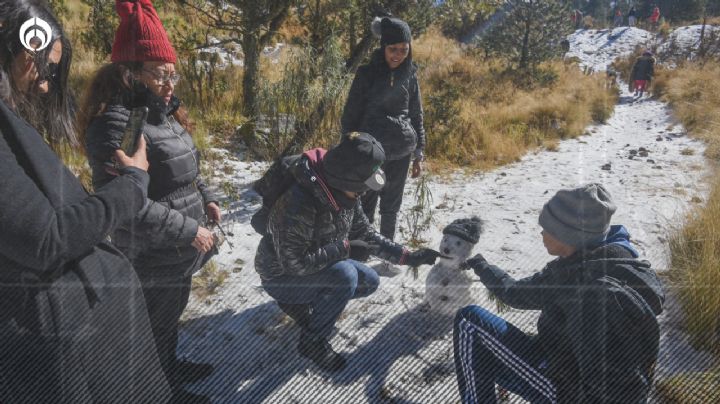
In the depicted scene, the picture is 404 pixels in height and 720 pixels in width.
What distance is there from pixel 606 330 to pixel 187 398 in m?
1.61

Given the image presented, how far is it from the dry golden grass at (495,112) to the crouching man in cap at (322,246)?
4.13m

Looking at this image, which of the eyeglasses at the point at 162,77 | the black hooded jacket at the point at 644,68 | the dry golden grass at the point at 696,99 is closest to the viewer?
the eyeglasses at the point at 162,77

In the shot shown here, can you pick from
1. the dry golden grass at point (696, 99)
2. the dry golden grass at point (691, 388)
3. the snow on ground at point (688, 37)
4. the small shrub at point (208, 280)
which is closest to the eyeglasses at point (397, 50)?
the small shrub at point (208, 280)

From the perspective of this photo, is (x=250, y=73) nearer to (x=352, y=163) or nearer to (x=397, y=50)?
(x=397, y=50)

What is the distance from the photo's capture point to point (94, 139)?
1.52 m

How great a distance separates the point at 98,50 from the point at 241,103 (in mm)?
1829

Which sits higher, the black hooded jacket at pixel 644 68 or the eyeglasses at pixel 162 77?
the eyeglasses at pixel 162 77

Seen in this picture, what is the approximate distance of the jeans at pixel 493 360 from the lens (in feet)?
5.21

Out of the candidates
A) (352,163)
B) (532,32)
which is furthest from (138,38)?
(532,32)

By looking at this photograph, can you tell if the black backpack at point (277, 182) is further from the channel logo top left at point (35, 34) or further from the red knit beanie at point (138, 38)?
the channel logo top left at point (35, 34)

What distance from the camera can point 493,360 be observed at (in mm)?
1659

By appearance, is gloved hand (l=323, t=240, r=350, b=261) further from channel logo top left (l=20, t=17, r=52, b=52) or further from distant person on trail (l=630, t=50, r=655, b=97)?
distant person on trail (l=630, t=50, r=655, b=97)

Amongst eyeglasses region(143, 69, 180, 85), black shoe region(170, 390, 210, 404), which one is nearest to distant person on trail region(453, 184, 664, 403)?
black shoe region(170, 390, 210, 404)

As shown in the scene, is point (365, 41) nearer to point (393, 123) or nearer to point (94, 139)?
point (393, 123)
